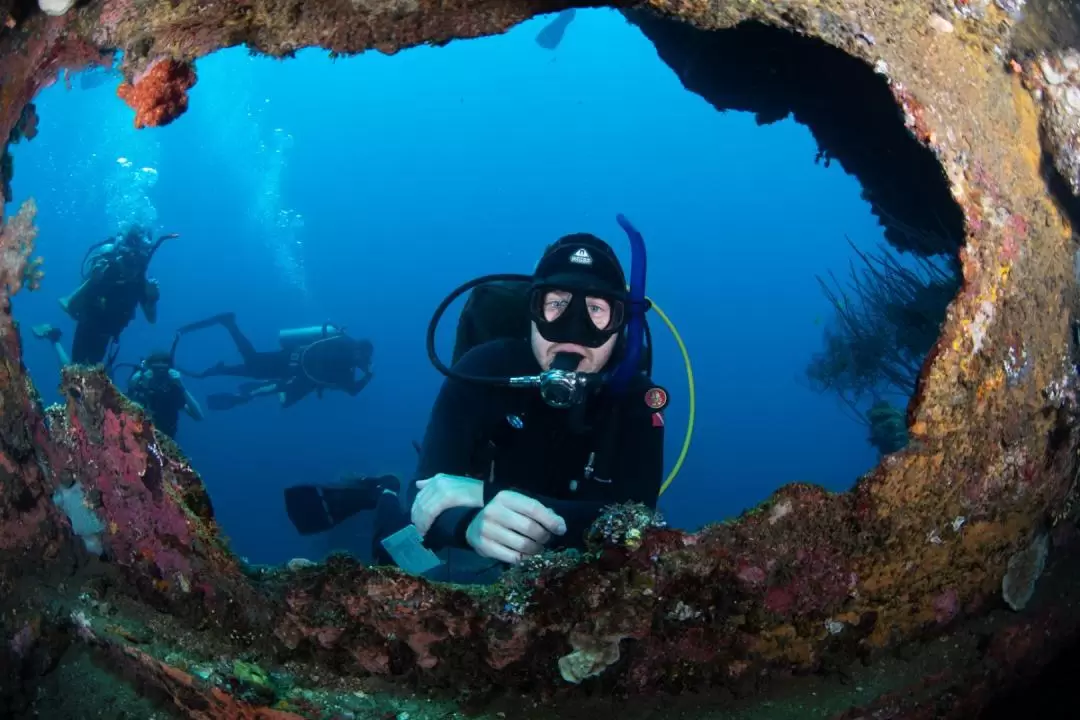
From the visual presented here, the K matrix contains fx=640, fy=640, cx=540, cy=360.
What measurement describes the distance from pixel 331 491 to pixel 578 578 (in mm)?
3717

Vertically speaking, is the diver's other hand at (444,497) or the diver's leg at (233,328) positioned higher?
the diver's leg at (233,328)

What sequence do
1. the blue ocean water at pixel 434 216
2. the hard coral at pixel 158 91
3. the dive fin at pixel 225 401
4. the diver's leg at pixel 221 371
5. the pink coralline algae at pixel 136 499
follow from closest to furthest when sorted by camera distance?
the pink coralline algae at pixel 136 499, the hard coral at pixel 158 91, the diver's leg at pixel 221 371, the dive fin at pixel 225 401, the blue ocean water at pixel 434 216

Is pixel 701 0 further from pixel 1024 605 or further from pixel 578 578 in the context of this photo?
pixel 1024 605

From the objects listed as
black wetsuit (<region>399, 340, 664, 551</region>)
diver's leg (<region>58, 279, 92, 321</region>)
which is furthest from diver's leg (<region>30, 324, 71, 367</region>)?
black wetsuit (<region>399, 340, 664, 551</region>)

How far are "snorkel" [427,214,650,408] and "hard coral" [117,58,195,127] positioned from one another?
1835 mm

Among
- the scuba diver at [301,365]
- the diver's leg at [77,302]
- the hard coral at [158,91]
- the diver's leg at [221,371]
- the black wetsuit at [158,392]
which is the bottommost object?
the hard coral at [158,91]

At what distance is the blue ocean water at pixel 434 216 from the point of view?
49250 mm

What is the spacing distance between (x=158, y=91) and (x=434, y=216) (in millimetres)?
100271

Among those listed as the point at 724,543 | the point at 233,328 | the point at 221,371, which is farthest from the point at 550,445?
the point at 233,328

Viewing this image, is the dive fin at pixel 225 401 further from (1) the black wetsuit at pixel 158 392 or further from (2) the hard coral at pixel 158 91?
A: (2) the hard coral at pixel 158 91

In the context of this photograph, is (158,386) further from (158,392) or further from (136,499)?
(136,499)

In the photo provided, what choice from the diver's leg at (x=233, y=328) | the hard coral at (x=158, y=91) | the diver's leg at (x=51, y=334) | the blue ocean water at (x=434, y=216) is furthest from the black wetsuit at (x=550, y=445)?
the blue ocean water at (x=434, y=216)

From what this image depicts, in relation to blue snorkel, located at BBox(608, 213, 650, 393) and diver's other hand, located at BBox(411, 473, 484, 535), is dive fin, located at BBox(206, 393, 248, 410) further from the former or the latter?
diver's other hand, located at BBox(411, 473, 484, 535)

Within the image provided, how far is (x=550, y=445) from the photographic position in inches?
145
